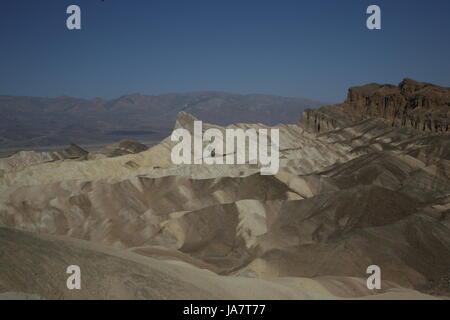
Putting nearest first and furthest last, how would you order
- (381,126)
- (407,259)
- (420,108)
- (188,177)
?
1. (407,259)
2. (188,177)
3. (381,126)
4. (420,108)

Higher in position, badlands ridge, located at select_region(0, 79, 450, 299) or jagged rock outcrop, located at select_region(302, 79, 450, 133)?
jagged rock outcrop, located at select_region(302, 79, 450, 133)

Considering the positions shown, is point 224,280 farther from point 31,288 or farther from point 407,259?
point 407,259

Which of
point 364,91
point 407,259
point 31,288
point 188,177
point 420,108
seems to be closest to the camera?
point 31,288

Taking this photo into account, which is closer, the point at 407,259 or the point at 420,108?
the point at 407,259

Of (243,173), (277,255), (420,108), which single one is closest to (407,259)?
(277,255)

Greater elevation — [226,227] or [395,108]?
[395,108]

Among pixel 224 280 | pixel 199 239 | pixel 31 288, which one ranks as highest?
pixel 31 288

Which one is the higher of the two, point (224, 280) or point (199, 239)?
point (224, 280)

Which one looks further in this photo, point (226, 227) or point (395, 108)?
point (395, 108)

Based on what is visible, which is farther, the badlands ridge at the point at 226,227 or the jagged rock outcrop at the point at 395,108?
the jagged rock outcrop at the point at 395,108

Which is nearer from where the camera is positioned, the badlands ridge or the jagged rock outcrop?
the badlands ridge

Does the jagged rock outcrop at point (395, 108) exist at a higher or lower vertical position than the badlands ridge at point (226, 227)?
higher
